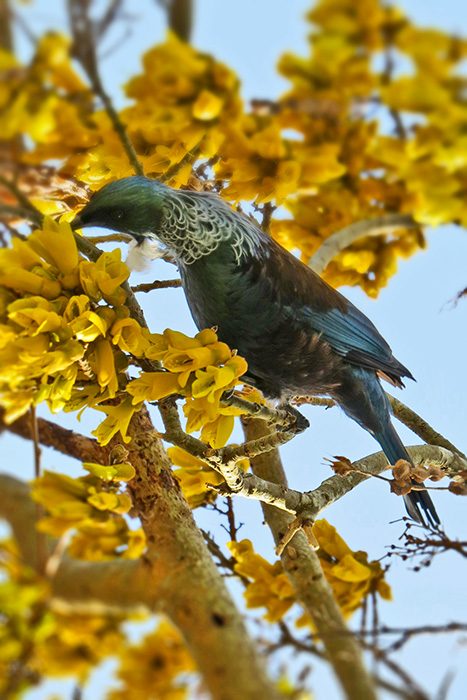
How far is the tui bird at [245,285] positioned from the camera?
114 cm

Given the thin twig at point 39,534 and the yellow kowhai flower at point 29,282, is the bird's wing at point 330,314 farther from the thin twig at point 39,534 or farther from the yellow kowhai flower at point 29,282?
the thin twig at point 39,534

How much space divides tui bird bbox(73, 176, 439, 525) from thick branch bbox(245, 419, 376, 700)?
0.19m

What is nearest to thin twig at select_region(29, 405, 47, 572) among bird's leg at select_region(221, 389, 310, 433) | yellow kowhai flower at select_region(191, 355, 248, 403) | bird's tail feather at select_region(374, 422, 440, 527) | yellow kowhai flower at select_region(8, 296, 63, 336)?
yellow kowhai flower at select_region(8, 296, 63, 336)

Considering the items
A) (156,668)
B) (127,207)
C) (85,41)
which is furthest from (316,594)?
(85,41)

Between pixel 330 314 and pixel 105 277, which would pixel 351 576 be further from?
pixel 105 277

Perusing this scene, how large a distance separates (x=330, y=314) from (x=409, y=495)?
1.21ft

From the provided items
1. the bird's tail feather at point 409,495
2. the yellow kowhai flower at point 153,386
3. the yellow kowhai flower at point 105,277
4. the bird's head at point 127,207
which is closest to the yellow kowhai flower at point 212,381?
the yellow kowhai flower at point 153,386

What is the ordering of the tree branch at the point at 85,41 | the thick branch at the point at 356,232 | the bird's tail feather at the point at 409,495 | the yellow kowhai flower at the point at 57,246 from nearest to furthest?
the tree branch at the point at 85,41, the thick branch at the point at 356,232, the yellow kowhai flower at the point at 57,246, the bird's tail feather at the point at 409,495

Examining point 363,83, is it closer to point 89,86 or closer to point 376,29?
point 376,29

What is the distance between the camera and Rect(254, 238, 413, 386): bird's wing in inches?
48.7

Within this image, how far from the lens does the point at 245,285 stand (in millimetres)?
1205

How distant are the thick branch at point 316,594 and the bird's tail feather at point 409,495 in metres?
0.18

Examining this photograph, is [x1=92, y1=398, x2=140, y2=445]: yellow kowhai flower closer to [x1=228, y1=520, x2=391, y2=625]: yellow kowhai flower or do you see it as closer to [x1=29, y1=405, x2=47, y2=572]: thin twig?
[x1=29, y1=405, x2=47, y2=572]: thin twig

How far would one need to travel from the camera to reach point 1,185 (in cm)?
80
